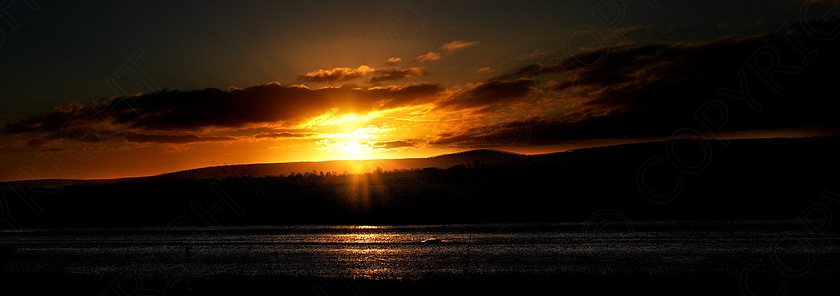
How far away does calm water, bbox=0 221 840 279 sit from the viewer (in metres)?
12.2

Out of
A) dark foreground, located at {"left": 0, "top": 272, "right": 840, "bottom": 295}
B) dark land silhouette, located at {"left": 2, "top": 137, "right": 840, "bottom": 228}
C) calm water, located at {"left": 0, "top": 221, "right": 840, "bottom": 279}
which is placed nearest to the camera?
dark foreground, located at {"left": 0, "top": 272, "right": 840, "bottom": 295}

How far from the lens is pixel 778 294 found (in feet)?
28.1

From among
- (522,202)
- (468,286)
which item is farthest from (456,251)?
(522,202)

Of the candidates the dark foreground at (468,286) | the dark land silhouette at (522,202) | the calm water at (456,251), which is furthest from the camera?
the dark land silhouette at (522,202)

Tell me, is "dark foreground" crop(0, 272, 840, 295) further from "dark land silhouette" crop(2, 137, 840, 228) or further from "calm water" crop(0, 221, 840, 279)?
"dark land silhouette" crop(2, 137, 840, 228)

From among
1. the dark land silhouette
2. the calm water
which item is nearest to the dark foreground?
the calm water

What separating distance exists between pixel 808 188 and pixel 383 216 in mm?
22412

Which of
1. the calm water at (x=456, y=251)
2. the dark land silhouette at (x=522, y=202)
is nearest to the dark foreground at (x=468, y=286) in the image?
the calm water at (x=456, y=251)

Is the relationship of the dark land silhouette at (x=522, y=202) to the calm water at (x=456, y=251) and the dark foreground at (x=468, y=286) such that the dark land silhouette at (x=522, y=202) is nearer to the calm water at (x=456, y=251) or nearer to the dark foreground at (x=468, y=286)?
the calm water at (x=456, y=251)

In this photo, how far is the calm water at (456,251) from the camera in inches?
480

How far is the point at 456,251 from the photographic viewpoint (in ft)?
49.4

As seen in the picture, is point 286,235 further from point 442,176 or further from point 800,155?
point 800,155

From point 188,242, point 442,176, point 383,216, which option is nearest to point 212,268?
point 188,242

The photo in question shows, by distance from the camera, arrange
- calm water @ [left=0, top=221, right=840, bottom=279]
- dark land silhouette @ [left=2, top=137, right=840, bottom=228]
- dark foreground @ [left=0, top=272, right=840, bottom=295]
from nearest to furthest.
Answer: dark foreground @ [left=0, top=272, right=840, bottom=295] < calm water @ [left=0, top=221, right=840, bottom=279] < dark land silhouette @ [left=2, top=137, right=840, bottom=228]
